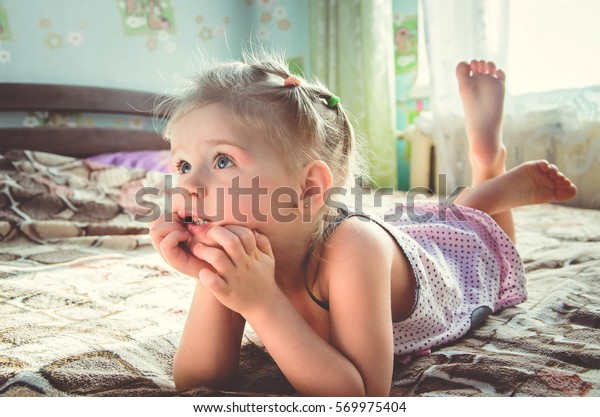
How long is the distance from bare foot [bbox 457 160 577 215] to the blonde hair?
520 mm

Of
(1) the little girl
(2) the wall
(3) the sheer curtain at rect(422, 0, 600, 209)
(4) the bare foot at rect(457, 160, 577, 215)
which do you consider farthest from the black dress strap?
(3) the sheer curtain at rect(422, 0, 600, 209)

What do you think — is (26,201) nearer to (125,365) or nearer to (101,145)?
(101,145)

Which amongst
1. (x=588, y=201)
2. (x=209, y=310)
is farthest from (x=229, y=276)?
(x=588, y=201)

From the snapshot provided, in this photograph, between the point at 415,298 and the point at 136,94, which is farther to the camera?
the point at 136,94

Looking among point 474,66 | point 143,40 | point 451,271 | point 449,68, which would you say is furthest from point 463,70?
point 143,40

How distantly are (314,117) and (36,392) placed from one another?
1.58 feet

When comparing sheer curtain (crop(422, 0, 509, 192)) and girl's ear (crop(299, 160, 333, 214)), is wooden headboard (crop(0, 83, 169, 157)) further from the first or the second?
girl's ear (crop(299, 160, 333, 214))

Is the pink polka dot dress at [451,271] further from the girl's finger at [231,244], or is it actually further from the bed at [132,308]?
the girl's finger at [231,244]

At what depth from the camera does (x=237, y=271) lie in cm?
53

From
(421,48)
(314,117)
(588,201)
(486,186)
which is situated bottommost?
(588,201)

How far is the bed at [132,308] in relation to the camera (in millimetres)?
587

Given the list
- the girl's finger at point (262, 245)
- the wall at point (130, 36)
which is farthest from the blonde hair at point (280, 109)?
the wall at point (130, 36)

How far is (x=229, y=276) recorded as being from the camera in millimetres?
525

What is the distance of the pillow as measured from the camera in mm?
2100
